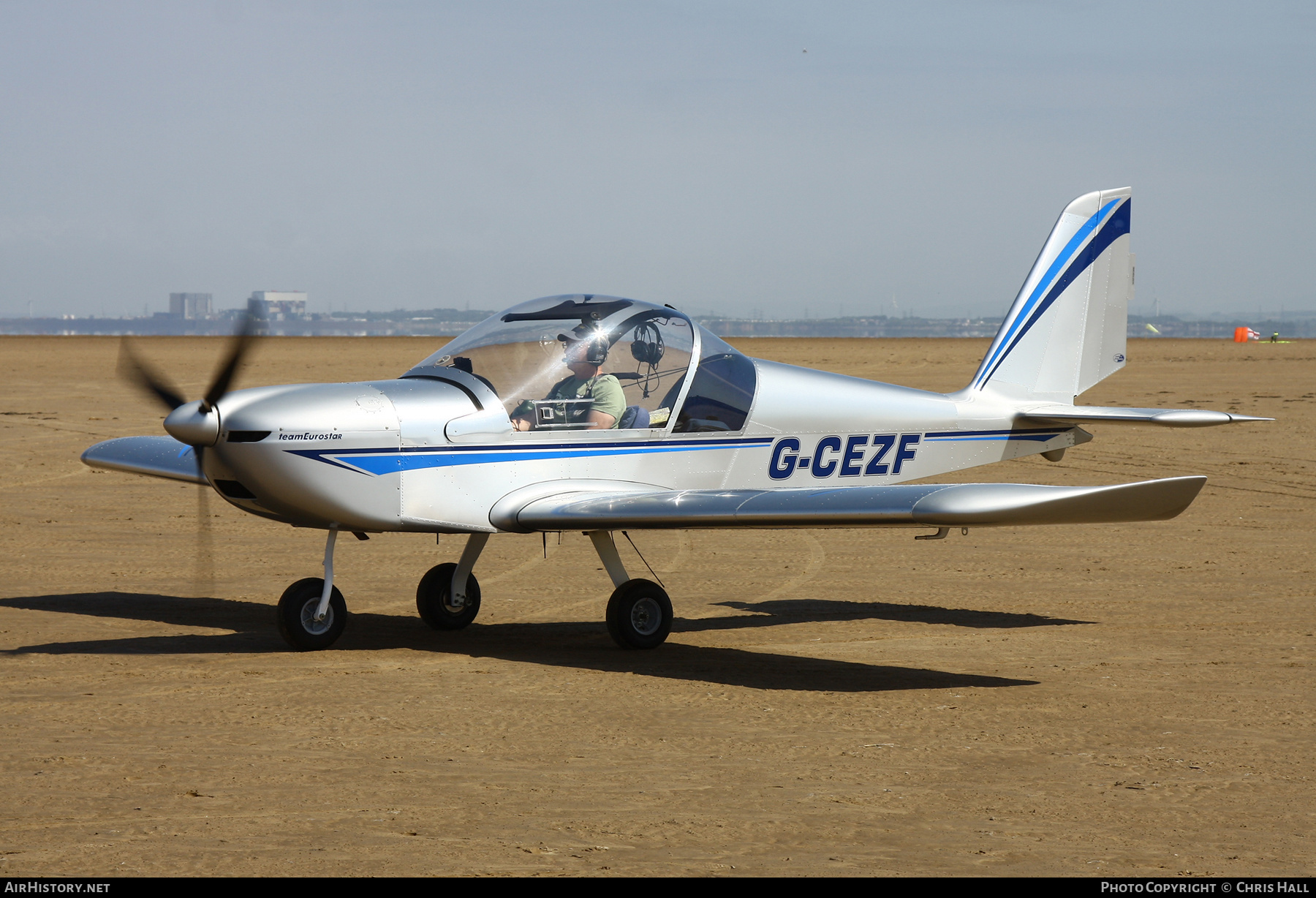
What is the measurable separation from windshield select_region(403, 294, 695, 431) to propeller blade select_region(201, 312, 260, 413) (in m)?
1.26

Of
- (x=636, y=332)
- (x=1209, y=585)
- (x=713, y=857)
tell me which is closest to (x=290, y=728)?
(x=713, y=857)

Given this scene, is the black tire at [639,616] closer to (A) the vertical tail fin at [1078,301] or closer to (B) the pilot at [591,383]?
(B) the pilot at [591,383]

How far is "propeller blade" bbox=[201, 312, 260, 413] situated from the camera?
867 cm

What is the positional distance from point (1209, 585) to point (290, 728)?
8415 millimetres

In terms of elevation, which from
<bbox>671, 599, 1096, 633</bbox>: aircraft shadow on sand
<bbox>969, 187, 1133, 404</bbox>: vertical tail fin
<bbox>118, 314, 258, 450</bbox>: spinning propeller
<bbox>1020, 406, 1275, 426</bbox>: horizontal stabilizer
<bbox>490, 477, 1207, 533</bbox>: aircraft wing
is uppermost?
<bbox>969, 187, 1133, 404</bbox>: vertical tail fin

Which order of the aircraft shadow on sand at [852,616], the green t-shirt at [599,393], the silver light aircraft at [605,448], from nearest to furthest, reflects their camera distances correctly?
the silver light aircraft at [605,448], the green t-shirt at [599,393], the aircraft shadow on sand at [852,616]

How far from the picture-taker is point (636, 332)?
980 centimetres

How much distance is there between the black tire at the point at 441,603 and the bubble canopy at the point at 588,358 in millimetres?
1635

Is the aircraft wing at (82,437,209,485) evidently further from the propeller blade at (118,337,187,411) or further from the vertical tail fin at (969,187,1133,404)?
the vertical tail fin at (969,187,1133,404)

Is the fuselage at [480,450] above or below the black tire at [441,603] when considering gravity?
above

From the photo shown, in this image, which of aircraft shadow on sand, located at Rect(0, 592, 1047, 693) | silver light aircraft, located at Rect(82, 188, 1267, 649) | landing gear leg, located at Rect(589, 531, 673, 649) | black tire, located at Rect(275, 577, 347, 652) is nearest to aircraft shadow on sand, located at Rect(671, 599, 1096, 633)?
aircraft shadow on sand, located at Rect(0, 592, 1047, 693)

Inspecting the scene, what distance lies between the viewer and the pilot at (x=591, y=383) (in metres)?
9.59

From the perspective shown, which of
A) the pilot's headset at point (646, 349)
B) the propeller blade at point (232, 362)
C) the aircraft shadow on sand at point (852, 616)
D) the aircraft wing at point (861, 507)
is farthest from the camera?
the aircraft shadow on sand at point (852, 616)

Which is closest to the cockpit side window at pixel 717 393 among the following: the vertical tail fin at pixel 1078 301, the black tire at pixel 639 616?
the black tire at pixel 639 616
